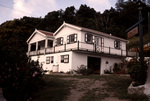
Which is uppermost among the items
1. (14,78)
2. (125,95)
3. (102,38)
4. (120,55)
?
(102,38)

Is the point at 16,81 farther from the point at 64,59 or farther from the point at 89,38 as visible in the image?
the point at 89,38

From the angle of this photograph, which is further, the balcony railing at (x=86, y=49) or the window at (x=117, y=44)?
the window at (x=117, y=44)

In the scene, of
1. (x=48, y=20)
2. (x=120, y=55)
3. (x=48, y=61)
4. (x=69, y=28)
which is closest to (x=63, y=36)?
(x=69, y=28)

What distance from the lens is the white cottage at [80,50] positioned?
21391mm

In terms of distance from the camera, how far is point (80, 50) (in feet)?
67.7

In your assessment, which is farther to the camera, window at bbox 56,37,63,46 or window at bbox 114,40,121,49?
window at bbox 114,40,121,49

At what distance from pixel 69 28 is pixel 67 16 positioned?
110 ft

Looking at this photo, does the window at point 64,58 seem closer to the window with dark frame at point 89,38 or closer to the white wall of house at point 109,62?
the window with dark frame at point 89,38

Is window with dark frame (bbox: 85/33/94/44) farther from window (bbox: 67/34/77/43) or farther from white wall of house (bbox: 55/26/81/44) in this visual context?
window (bbox: 67/34/77/43)

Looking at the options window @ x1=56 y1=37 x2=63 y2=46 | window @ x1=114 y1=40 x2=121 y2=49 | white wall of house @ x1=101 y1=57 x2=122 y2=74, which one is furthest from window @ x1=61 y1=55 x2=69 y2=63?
window @ x1=114 y1=40 x2=121 y2=49

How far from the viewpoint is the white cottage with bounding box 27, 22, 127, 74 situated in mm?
21391

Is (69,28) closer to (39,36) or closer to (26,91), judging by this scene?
(39,36)

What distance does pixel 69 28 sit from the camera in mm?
24141

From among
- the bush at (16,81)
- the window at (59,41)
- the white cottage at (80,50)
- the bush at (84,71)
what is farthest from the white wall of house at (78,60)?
the bush at (16,81)
